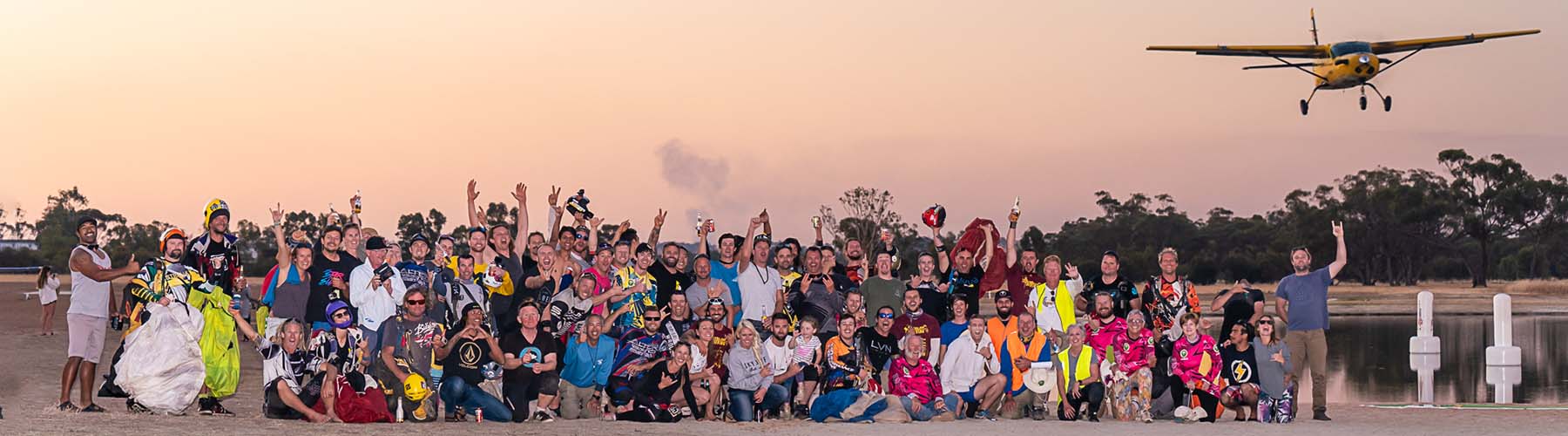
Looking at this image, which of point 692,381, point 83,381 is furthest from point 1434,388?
point 83,381

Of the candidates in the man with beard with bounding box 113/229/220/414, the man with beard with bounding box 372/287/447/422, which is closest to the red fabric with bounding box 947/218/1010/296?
the man with beard with bounding box 372/287/447/422

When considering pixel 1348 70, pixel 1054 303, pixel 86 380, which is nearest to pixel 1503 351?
pixel 1054 303

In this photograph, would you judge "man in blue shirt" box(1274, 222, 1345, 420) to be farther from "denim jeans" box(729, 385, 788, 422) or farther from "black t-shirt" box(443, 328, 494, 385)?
"black t-shirt" box(443, 328, 494, 385)

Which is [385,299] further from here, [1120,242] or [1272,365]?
[1120,242]

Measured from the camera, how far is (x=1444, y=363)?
26.9 metres

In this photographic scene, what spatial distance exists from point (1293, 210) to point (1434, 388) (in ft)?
309

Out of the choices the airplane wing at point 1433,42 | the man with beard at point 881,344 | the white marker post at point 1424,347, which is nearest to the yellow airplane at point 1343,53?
the airplane wing at point 1433,42

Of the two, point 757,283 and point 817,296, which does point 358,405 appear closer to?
point 757,283

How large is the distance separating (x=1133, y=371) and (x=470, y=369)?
5644mm

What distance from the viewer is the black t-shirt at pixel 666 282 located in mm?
14336

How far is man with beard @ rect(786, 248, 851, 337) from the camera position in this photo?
46.9 ft

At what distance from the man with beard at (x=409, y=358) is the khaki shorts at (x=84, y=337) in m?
2.28

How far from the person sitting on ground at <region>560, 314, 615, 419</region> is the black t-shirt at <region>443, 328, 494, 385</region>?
0.72 metres

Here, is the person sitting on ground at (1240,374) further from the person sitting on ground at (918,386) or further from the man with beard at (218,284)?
the man with beard at (218,284)
